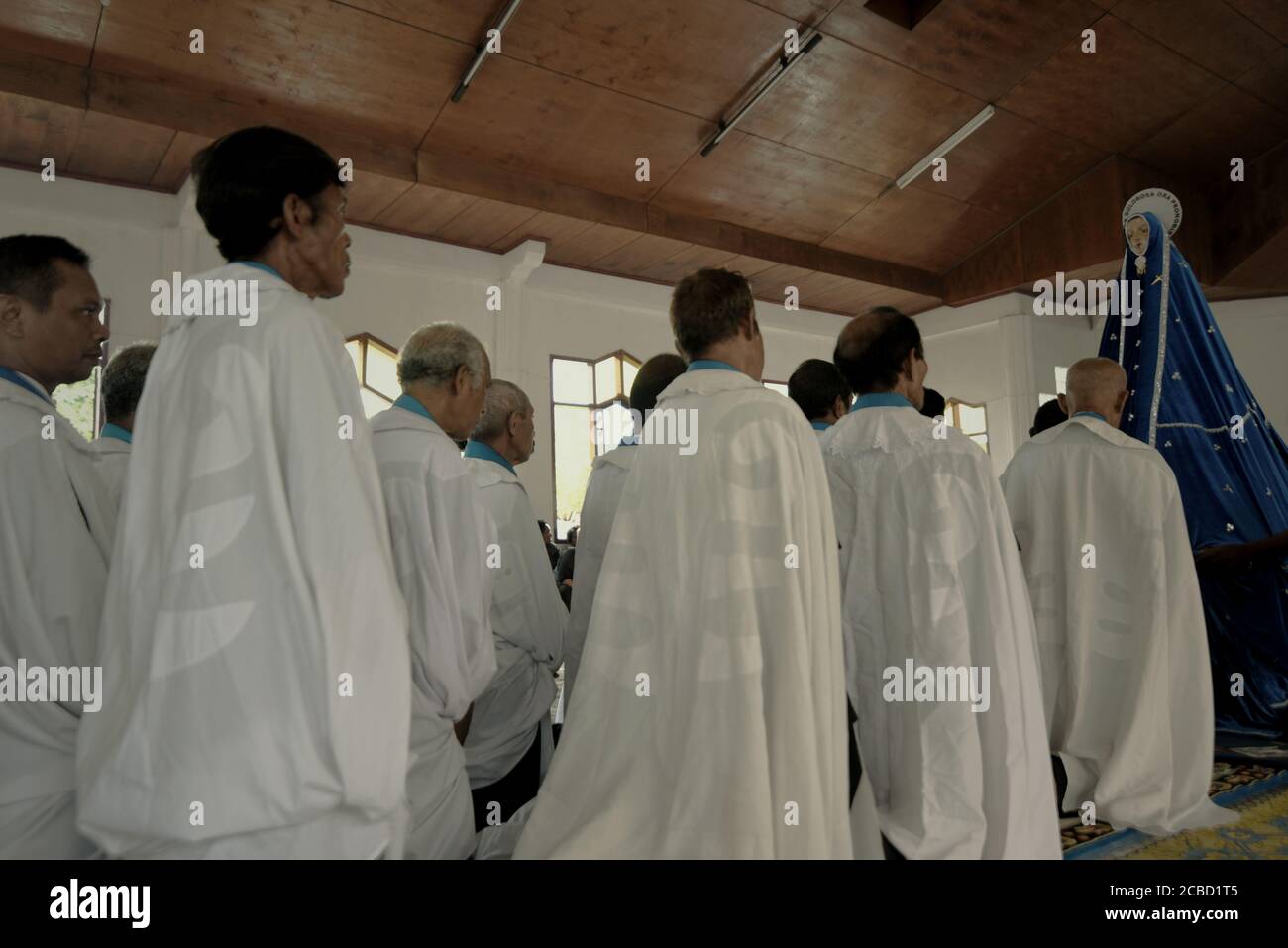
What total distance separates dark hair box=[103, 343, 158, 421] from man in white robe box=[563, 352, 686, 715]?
155 cm

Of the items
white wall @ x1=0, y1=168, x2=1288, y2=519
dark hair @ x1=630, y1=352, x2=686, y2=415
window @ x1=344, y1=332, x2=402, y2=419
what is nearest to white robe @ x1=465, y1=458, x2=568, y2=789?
dark hair @ x1=630, y1=352, x2=686, y2=415

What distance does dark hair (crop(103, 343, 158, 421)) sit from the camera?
2.71 meters

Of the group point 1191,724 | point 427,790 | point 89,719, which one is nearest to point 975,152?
point 1191,724

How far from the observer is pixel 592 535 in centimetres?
347

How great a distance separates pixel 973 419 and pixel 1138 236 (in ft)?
27.9

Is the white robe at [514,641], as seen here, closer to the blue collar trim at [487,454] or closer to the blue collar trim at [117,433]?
the blue collar trim at [487,454]

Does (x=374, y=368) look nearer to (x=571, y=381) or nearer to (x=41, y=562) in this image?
(x=571, y=381)

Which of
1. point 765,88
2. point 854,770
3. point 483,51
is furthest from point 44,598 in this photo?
point 765,88

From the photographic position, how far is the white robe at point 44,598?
1716 millimetres

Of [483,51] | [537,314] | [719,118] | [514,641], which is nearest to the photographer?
[514,641]

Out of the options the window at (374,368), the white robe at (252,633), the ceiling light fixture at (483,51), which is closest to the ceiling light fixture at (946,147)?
the ceiling light fixture at (483,51)

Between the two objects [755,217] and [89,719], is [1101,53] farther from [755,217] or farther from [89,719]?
[89,719]

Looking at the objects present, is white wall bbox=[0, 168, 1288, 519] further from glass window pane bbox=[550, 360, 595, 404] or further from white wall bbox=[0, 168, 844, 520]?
glass window pane bbox=[550, 360, 595, 404]
